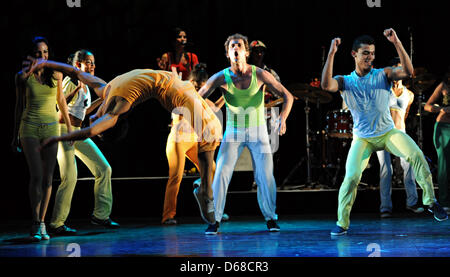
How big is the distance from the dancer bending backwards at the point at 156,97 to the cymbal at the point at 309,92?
3.35 metres

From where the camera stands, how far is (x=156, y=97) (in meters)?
4.77

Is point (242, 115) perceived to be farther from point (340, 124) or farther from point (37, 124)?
point (340, 124)

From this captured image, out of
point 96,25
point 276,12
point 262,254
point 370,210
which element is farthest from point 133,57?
point 262,254

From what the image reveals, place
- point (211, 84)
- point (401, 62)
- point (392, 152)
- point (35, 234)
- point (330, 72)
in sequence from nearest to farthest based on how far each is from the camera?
point (401, 62), point (330, 72), point (392, 152), point (35, 234), point (211, 84)

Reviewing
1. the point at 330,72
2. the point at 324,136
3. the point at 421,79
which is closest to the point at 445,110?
the point at 421,79

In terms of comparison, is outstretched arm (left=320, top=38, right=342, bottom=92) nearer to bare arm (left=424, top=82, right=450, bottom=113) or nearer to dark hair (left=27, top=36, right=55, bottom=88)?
bare arm (left=424, top=82, right=450, bottom=113)

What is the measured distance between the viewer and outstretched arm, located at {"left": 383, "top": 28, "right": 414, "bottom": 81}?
4590 millimetres

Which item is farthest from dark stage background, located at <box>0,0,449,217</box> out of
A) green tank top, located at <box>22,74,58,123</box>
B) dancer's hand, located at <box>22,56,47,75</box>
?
dancer's hand, located at <box>22,56,47,75</box>

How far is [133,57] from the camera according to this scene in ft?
29.5

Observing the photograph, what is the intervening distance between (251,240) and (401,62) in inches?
79.3

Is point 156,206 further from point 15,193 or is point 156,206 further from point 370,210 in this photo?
point 370,210

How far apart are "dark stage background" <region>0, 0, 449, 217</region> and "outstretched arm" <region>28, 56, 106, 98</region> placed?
3335mm

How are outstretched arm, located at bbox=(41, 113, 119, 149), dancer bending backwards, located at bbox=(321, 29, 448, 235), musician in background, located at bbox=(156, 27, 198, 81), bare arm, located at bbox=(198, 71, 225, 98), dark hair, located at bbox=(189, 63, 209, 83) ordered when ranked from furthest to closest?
1. musician in background, located at bbox=(156, 27, 198, 81)
2. dark hair, located at bbox=(189, 63, 209, 83)
3. bare arm, located at bbox=(198, 71, 225, 98)
4. dancer bending backwards, located at bbox=(321, 29, 448, 235)
5. outstretched arm, located at bbox=(41, 113, 119, 149)
